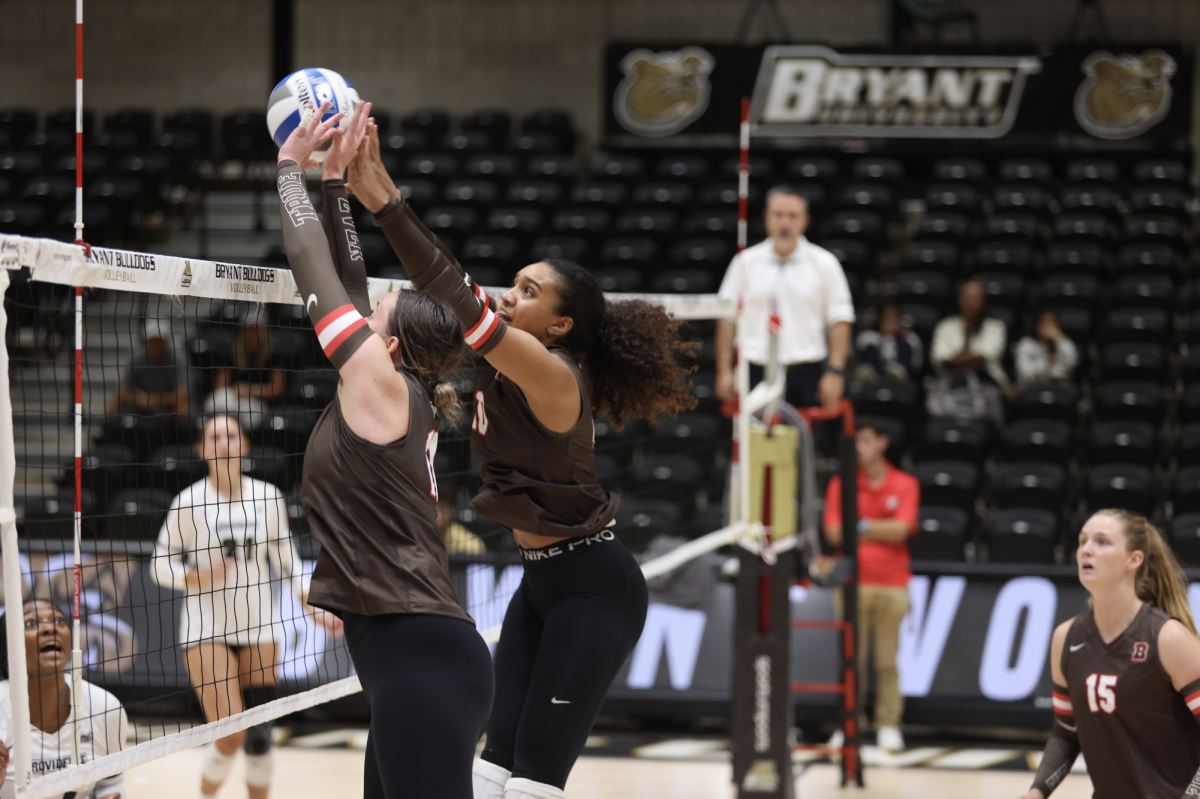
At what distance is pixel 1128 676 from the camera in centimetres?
386

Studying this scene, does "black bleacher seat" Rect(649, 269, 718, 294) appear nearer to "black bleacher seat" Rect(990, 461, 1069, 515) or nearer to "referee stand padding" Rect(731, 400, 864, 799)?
"black bleacher seat" Rect(990, 461, 1069, 515)

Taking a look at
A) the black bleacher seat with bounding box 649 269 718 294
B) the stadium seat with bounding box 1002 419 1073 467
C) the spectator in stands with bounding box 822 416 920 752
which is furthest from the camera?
the black bleacher seat with bounding box 649 269 718 294

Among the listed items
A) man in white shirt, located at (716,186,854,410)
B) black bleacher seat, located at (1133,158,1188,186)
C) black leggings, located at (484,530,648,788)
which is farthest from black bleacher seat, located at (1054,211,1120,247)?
black leggings, located at (484,530,648,788)

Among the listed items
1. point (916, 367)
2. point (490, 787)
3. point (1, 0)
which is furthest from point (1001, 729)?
point (1, 0)

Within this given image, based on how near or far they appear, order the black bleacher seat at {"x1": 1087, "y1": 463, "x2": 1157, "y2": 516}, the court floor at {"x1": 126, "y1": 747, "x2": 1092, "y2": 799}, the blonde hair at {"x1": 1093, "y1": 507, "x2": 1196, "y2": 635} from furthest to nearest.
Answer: the black bleacher seat at {"x1": 1087, "y1": 463, "x2": 1157, "y2": 516} → the court floor at {"x1": 126, "y1": 747, "x2": 1092, "y2": 799} → the blonde hair at {"x1": 1093, "y1": 507, "x2": 1196, "y2": 635}

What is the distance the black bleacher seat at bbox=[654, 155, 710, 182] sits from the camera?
1406cm

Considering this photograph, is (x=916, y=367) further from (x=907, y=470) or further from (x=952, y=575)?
(x=952, y=575)

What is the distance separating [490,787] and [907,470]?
7.11 metres

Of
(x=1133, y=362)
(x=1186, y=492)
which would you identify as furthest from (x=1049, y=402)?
(x=1186, y=492)

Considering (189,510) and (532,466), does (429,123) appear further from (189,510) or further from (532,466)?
(532,466)

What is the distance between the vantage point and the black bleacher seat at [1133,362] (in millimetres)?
10391

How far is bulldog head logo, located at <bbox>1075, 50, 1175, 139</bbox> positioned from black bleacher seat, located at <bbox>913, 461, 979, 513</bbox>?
6.50 meters

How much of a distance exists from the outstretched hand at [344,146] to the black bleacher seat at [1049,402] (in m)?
8.15

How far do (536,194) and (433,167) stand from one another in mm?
1291
